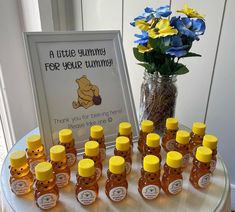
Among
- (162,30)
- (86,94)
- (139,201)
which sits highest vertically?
(162,30)

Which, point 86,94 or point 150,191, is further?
point 86,94

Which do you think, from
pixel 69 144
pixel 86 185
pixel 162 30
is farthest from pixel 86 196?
pixel 162 30

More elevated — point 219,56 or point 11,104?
point 219,56

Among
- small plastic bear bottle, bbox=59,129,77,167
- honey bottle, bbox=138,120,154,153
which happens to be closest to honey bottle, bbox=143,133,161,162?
honey bottle, bbox=138,120,154,153

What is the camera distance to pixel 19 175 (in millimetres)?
432

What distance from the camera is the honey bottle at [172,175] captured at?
423 millimetres

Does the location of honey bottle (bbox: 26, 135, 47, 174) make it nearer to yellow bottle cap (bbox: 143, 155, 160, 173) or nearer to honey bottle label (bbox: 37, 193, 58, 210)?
honey bottle label (bbox: 37, 193, 58, 210)

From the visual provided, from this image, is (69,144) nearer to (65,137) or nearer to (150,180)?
(65,137)

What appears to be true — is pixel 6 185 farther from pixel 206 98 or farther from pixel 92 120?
pixel 206 98

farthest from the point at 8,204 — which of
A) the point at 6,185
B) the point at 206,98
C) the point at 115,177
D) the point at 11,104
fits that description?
the point at 206,98

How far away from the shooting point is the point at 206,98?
0.84 meters

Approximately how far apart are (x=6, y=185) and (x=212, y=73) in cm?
65

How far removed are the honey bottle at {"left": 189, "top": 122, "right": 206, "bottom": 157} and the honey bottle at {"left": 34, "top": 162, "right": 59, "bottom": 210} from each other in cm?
29

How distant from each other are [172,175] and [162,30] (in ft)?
0.89
